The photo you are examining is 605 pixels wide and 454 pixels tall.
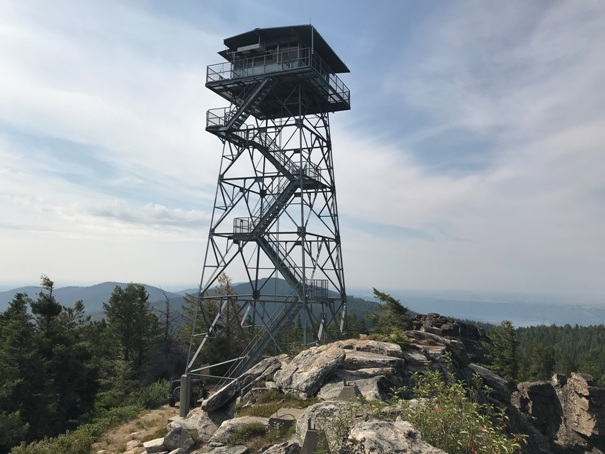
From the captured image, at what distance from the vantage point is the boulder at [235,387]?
60.3ft

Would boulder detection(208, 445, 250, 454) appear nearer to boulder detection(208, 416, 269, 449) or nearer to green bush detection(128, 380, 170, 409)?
boulder detection(208, 416, 269, 449)

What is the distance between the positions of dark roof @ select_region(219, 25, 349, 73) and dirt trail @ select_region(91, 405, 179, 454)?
23023 mm

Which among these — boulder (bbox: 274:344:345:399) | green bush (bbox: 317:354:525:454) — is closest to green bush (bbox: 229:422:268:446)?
boulder (bbox: 274:344:345:399)

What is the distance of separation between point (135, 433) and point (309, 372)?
11.6m

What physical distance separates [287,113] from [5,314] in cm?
3731

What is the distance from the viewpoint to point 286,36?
28812 millimetres

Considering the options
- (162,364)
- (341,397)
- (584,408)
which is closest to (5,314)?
(162,364)

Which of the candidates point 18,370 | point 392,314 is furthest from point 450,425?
point 18,370

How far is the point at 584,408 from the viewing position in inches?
1539

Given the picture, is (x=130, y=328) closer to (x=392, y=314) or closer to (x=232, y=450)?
(x=392, y=314)

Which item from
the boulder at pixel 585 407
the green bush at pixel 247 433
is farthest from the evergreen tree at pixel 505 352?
the green bush at pixel 247 433

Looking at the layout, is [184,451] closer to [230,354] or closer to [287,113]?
[287,113]

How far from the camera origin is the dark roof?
92.0 feet

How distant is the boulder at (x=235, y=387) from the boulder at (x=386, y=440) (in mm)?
12847
